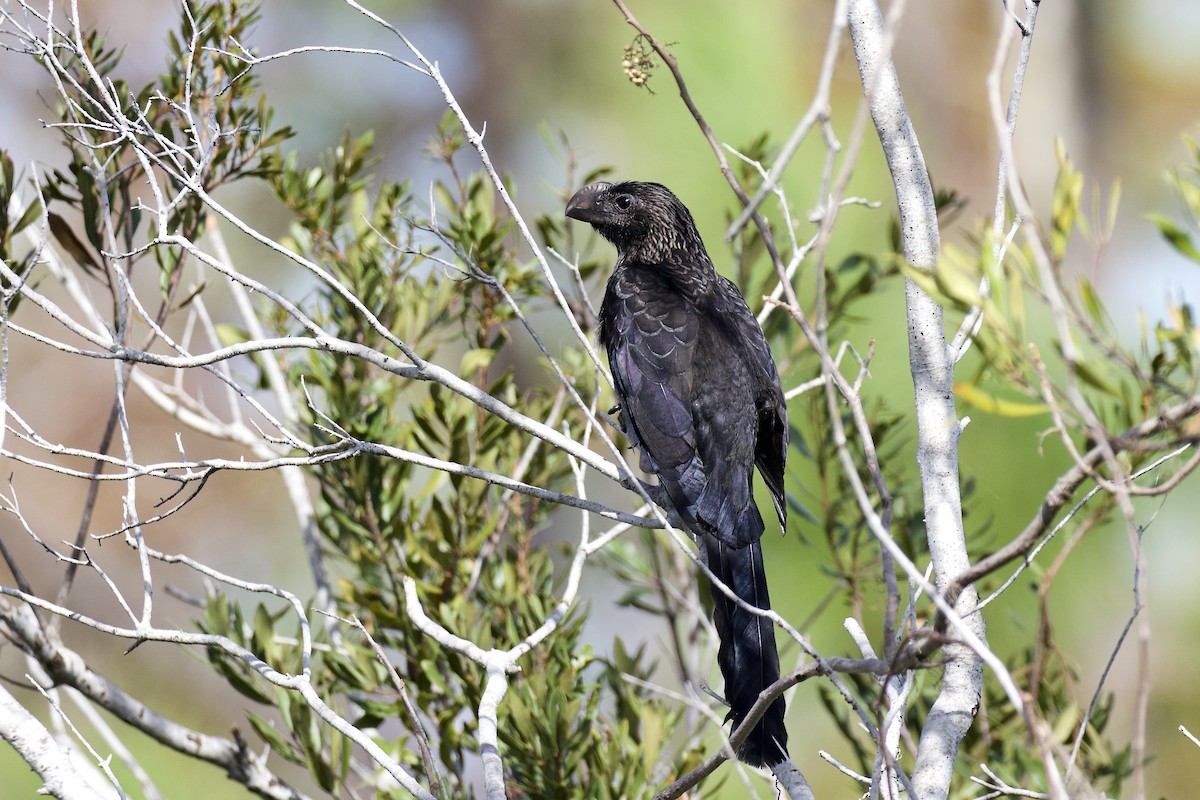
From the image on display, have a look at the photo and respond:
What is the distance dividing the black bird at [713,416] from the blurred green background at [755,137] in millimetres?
849

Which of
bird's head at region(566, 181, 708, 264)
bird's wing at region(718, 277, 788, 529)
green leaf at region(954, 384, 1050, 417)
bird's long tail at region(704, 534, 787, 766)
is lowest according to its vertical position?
bird's long tail at region(704, 534, 787, 766)

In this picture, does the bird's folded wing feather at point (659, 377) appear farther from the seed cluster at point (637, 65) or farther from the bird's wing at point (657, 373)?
the seed cluster at point (637, 65)

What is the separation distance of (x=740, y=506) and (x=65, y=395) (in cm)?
580

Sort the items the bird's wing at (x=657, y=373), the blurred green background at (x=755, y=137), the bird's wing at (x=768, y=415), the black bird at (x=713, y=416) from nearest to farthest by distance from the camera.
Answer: the black bird at (x=713, y=416)
the bird's wing at (x=657, y=373)
the bird's wing at (x=768, y=415)
the blurred green background at (x=755, y=137)

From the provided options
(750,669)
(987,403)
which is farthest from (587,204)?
(987,403)

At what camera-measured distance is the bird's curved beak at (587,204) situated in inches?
120

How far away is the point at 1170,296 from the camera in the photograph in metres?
0.88

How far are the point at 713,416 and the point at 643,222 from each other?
93 centimetres

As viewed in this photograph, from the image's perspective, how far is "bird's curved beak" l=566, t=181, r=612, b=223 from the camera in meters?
3.04

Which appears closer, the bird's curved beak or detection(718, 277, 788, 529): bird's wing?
detection(718, 277, 788, 529): bird's wing

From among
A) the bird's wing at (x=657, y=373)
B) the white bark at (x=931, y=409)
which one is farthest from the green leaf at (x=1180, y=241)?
the bird's wing at (x=657, y=373)

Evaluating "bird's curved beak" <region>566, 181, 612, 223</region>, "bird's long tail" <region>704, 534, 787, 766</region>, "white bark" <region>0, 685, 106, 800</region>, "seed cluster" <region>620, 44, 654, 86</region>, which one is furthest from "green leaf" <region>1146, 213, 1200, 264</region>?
"bird's curved beak" <region>566, 181, 612, 223</region>

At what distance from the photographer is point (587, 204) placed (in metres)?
3.06

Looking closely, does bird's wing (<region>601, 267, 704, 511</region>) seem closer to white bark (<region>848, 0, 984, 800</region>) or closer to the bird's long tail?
the bird's long tail
